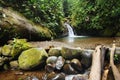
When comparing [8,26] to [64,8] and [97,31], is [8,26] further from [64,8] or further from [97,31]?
[64,8]

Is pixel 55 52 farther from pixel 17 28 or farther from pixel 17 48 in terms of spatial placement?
pixel 17 28

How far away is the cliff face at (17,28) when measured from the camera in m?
10.7

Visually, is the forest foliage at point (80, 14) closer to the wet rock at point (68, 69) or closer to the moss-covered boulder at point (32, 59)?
the moss-covered boulder at point (32, 59)

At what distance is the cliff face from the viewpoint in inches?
423

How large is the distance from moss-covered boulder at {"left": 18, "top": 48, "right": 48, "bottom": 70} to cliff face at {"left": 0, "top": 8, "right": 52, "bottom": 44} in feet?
10.4

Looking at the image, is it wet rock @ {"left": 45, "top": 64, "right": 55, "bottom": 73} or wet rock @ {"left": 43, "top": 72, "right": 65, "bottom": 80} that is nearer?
wet rock @ {"left": 43, "top": 72, "right": 65, "bottom": 80}

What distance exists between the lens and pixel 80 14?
16125 mm

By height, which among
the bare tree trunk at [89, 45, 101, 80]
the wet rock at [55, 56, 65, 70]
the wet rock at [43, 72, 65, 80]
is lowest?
Result: the wet rock at [43, 72, 65, 80]

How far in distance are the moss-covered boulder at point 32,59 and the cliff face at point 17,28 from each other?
125 inches

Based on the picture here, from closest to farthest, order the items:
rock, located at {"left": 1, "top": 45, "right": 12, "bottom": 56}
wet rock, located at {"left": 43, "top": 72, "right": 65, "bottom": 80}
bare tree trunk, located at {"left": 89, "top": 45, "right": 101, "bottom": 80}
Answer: bare tree trunk, located at {"left": 89, "top": 45, "right": 101, "bottom": 80}, wet rock, located at {"left": 43, "top": 72, "right": 65, "bottom": 80}, rock, located at {"left": 1, "top": 45, "right": 12, "bottom": 56}

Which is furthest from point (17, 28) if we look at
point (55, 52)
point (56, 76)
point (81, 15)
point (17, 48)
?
point (81, 15)

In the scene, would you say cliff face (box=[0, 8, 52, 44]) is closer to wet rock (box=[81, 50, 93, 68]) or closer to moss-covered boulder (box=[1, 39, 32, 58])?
moss-covered boulder (box=[1, 39, 32, 58])

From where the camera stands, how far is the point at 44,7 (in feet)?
46.8

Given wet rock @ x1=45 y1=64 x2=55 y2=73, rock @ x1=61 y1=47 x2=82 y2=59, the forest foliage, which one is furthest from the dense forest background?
wet rock @ x1=45 y1=64 x2=55 y2=73
